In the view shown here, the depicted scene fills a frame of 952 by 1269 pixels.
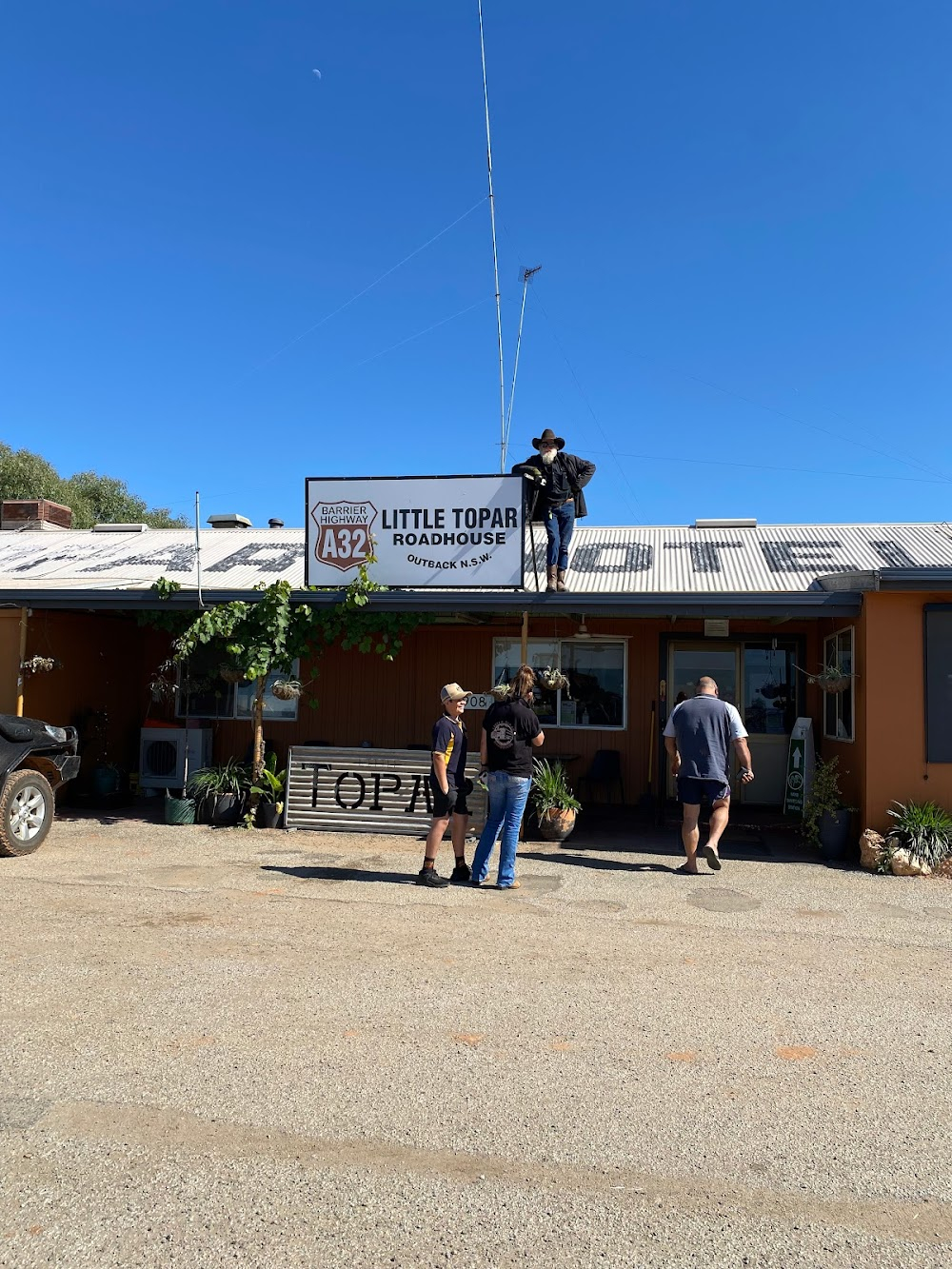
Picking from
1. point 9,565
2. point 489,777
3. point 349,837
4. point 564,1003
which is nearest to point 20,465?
point 9,565

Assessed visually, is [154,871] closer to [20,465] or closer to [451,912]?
[451,912]

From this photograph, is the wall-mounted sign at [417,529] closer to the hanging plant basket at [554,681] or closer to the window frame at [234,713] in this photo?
the hanging plant basket at [554,681]

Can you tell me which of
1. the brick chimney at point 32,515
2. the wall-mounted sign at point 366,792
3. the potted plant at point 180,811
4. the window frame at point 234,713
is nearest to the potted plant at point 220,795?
the potted plant at point 180,811

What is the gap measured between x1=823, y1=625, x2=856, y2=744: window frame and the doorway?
0.75m

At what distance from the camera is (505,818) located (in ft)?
24.2

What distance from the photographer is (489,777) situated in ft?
24.4

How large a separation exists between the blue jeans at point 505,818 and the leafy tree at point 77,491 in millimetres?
23592

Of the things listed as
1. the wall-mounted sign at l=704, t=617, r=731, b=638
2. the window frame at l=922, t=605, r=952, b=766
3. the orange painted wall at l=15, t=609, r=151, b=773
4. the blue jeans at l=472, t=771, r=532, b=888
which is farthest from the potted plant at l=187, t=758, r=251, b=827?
the window frame at l=922, t=605, r=952, b=766

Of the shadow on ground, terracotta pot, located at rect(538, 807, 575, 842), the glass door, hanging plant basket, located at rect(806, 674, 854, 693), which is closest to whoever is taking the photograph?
the shadow on ground

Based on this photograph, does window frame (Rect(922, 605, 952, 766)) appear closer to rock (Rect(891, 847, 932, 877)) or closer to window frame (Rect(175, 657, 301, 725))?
rock (Rect(891, 847, 932, 877))

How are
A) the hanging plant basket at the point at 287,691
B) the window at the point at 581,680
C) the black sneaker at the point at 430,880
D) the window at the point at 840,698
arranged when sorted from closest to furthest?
the black sneaker at the point at 430,880 < the window at the point at 840,698 < the hanging plant basket at the point at 287,691 < the window at the point at 581,680

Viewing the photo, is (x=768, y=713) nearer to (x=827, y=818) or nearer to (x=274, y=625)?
(x=827, y=818)

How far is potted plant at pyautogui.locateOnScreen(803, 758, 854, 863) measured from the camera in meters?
9.09

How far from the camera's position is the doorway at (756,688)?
12.2m
